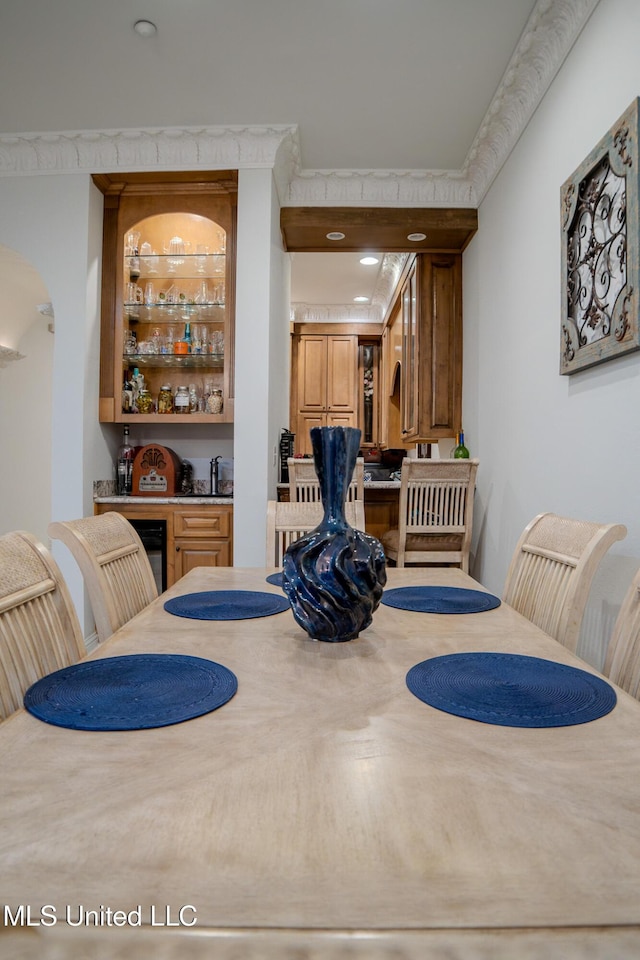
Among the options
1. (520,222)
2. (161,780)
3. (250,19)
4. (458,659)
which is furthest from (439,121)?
(161,780)

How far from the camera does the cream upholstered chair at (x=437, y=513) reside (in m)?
2.98

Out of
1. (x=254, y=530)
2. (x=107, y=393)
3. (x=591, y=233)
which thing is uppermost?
(x=591, y=233)

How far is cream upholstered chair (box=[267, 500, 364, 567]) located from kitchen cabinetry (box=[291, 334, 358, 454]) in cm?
499

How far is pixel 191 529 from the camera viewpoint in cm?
329

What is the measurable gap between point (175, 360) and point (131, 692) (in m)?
3.11

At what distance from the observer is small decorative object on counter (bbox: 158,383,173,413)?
11.9 feet

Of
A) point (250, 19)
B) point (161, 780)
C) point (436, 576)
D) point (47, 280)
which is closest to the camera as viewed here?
point (161, 780)

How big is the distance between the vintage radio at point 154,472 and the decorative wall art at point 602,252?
223 cm

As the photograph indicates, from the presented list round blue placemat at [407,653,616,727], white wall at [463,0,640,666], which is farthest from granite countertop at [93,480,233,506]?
round blue placemat at [407,653,616,727]

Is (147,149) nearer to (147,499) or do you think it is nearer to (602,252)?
(147,499)

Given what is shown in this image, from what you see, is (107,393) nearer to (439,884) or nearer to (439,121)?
(439,121)

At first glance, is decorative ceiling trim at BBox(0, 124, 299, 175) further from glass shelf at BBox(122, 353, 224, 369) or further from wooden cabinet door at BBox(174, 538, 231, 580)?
wooden cabinet door at BBox(174, 538, 231, 580)

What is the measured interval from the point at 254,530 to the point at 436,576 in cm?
171

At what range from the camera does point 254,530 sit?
10.6 feet
